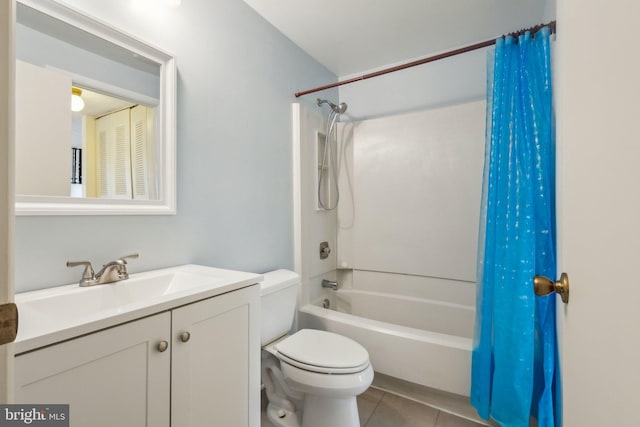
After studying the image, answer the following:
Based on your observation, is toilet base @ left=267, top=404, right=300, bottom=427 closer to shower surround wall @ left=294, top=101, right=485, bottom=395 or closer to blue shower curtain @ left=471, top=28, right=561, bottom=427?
shower surround wall @ left=294, top=101, right=485, bottom=395

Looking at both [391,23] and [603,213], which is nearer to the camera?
[603,213]

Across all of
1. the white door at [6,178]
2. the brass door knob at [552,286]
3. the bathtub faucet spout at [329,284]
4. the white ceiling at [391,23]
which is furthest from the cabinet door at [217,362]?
the white ceiling at [391,23]

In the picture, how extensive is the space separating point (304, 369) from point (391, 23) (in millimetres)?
2184

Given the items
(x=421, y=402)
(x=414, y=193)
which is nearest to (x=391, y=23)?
(x=414, y=193)

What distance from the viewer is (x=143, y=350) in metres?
0.79

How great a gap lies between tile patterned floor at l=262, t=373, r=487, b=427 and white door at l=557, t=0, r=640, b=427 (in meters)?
1.15

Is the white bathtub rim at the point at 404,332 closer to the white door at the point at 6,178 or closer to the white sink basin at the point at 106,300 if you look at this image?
the white sink basin at the point at 106,300

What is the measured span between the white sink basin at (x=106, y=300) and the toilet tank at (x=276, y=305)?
0.36 metres

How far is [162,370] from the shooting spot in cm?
83

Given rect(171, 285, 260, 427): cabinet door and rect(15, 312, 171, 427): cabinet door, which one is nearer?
rect(15, 312, 171, 427): cabinet door

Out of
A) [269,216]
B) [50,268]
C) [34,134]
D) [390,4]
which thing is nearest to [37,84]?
[34,134]

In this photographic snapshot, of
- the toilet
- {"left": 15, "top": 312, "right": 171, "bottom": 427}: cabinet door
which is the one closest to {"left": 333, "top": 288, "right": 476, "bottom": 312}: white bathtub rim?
the toilet

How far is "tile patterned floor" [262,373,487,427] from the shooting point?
61.9 inches

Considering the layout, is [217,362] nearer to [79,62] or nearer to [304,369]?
[304,369]
